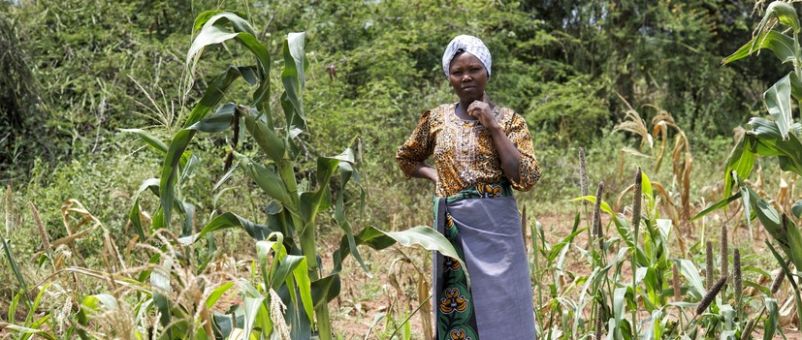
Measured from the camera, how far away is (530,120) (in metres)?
9.74

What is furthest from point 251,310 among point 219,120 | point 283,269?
point 219,120

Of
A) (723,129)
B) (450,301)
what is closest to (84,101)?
(450,301)

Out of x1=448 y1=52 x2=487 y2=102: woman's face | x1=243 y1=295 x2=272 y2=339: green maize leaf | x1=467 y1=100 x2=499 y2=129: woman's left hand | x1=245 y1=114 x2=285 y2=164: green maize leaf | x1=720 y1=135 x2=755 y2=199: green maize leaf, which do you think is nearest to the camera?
x1=243 y1=295 x2=272 y2=339: green maize leaf

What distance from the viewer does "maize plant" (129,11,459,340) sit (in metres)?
2.26

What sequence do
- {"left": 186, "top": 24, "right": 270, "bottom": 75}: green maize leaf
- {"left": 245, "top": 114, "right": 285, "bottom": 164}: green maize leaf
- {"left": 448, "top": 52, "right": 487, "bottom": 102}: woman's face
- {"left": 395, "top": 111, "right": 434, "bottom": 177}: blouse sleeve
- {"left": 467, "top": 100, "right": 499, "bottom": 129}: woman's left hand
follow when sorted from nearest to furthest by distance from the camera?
{"left": 186, "top": 24, "right": 270, "bottom": 75}: green maize leaf < {"left": 245, "top": 114, "right": 285, "bottom": 164}: green maize leaf < {"left": 467, "top": 100, "right": 499, "bottom": 129}: woman's left hand < {"left": 448, "top": 52, "right": 487, "bottom": 102}: woman's face < {"left": 395, "top": 111, "right": 434, "bottom": 177}: blouse sleeve

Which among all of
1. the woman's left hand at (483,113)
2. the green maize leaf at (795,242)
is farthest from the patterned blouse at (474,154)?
the green maize leaf at (795,242)

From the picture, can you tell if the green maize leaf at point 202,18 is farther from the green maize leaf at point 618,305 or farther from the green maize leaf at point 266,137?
the green maize leaf at point 618,305

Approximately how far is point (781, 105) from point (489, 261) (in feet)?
3.18

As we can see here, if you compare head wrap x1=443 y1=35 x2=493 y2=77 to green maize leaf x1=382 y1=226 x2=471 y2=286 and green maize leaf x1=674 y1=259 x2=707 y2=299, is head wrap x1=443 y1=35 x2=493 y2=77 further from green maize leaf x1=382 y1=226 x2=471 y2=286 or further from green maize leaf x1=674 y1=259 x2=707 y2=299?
green maize leaf x1=674 y1=259 x2=707 y2=299

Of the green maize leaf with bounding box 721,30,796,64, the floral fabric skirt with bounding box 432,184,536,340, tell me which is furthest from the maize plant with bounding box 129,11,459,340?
Result: the green maize leaf with bounding box 721,30,796,64

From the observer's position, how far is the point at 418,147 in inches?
126

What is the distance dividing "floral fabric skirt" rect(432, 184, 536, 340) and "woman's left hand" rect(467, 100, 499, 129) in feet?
0.72

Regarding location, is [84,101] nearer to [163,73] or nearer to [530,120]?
[163,73]

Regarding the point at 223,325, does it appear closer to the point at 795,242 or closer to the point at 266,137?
the point at 266,137
